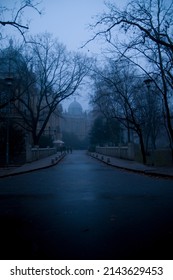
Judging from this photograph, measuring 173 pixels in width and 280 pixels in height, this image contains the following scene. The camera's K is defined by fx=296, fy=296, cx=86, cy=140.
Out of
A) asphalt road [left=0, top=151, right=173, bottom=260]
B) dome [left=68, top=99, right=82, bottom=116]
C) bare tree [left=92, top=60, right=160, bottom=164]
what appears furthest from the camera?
dome [left=68, top=99, right=82, bottom=116]

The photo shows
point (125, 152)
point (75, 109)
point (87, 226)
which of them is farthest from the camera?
point (75, 109)

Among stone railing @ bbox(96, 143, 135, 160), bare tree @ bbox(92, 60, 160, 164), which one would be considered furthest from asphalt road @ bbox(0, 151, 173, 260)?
stone railing @ bbox(96, 143, 135, 160)

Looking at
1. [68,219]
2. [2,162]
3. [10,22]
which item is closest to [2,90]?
[2,162]

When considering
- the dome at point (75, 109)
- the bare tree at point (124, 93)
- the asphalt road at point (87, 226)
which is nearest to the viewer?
the asphalt road at point (87, 226)

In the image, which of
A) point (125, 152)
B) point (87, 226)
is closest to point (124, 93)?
point (125, 152)

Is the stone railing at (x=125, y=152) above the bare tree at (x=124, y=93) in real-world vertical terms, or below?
below

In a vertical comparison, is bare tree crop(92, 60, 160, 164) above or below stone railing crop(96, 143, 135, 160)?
above

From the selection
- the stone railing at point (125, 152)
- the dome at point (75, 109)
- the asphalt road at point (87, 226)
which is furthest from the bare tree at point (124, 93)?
the dome at point (75, 109)

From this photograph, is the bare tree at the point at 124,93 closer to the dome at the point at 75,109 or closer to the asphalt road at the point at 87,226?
the asphalt road at the point at 87,226

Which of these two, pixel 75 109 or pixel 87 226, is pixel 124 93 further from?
pixel 75 109

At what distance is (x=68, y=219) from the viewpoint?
6.18 metres

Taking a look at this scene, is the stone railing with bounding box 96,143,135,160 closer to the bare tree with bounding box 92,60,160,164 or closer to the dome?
the bare tree with bounding box 92,60,160,164

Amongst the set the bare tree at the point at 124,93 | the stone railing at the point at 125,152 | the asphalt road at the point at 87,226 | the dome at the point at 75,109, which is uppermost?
the dome at the point at 75,109

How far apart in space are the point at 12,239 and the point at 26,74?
3332cm
